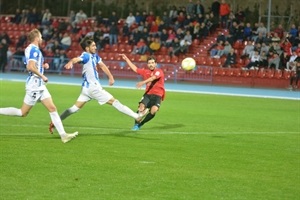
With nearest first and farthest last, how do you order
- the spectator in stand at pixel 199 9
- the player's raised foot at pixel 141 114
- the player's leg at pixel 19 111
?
the player's leg at pixel 19 111
the player's raised foot at pixel 141 114
the spectator in stand at pixel 199 9

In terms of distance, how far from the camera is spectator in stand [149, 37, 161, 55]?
141ft

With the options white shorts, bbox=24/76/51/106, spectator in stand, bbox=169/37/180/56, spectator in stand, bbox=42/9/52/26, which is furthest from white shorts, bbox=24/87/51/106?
spectator in stand, bbox=42/9/52/26

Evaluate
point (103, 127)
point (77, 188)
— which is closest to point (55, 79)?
point (103, 127)

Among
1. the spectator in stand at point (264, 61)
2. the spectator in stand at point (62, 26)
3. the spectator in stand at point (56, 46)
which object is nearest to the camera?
the spectator in stand at point (264, 61)

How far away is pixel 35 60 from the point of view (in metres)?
14.5

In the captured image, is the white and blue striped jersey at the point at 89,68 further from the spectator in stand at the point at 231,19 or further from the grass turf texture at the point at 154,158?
the spectator in stand at the point at 231,19

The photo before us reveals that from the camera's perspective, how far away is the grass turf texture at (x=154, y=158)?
1024 cm

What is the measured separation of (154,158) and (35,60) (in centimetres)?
304

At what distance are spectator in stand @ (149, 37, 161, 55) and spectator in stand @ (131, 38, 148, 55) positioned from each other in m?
0.32

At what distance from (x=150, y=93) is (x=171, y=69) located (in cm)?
2240

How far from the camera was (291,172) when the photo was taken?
1227 centimetres

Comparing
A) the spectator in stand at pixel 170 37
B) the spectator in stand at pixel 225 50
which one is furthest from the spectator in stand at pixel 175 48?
the spectator in stand at pixel 225 50

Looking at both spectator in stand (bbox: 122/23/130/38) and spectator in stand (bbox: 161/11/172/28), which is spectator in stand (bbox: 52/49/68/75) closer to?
spectator in stand (bbox: 122/23/130/38)

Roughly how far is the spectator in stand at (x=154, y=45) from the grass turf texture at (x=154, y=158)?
2032cm
